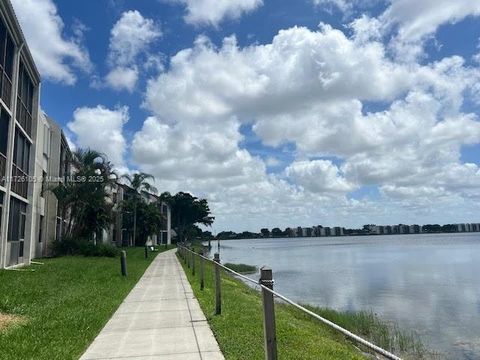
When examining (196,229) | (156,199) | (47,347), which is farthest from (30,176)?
(196,229)

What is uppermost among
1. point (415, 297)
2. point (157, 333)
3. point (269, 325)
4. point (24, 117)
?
point (24, 117)

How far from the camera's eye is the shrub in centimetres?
3266

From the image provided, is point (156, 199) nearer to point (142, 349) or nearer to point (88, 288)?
point (88, 288)

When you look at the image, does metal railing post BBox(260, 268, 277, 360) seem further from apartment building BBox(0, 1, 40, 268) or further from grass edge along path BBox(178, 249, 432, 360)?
apartment building BBox(0, 1, 40, 268)

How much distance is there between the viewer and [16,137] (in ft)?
67.8

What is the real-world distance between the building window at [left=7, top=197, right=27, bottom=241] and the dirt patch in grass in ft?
36.7

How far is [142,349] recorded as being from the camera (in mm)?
7270

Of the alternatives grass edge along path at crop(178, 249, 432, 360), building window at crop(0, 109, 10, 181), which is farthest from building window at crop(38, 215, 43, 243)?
grass edge along path at crop(178, 249, 432, 360)

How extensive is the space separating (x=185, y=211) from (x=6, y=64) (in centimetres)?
8908

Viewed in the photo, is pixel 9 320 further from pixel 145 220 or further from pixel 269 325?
pixel 145 220

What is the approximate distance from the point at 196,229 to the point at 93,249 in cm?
9313

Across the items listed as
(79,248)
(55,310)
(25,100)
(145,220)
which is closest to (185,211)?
(145,220)

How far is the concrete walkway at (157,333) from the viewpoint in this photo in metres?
7.00

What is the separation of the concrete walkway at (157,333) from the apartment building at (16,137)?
29.1ft
